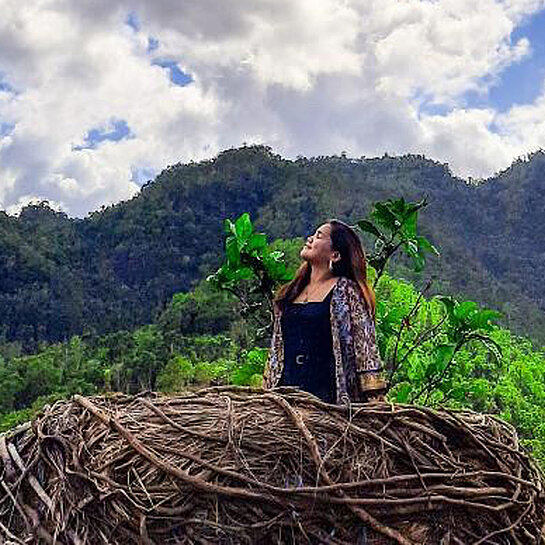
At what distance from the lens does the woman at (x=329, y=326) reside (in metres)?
3.21

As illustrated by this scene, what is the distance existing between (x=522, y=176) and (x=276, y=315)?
58.2 metres

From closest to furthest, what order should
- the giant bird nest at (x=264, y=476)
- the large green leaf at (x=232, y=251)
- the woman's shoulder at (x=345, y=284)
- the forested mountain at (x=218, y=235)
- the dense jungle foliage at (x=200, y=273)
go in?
the giant bird nest at (x=264, y=476), the woman's shoulder at (x=345, y=284), the large green leaf at (x=232, y=251), the dense jungle foliage at (x=200, y=273), the forested mountain at (x=218, y=235)

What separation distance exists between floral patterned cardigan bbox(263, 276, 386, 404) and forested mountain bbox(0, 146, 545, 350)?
82.7 feet

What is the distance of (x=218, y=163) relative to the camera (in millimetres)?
53719

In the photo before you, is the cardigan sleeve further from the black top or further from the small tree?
the small tree

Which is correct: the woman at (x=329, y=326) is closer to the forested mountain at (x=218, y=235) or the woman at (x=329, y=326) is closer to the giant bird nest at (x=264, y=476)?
the giant bird nest at (x=264, y=476)

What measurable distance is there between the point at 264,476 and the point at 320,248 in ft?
6.00

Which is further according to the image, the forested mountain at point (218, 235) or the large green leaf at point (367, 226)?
the forested mountain at point (218, 235)

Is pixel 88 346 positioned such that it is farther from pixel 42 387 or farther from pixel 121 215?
pixel 121 215

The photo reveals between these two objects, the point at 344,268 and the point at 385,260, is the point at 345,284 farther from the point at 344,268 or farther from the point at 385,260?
the point at 385,260

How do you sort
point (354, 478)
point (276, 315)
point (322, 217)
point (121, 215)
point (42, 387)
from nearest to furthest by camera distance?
point (354, 478)
point (276, 315)
point (42, 387)
point (322, 217)
point (121, 215)

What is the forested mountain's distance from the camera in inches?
1529

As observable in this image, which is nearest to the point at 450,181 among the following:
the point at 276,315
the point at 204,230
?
the point at 204,230

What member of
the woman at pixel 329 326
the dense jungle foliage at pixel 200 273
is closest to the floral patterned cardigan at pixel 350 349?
the woman at pixel 329 326
